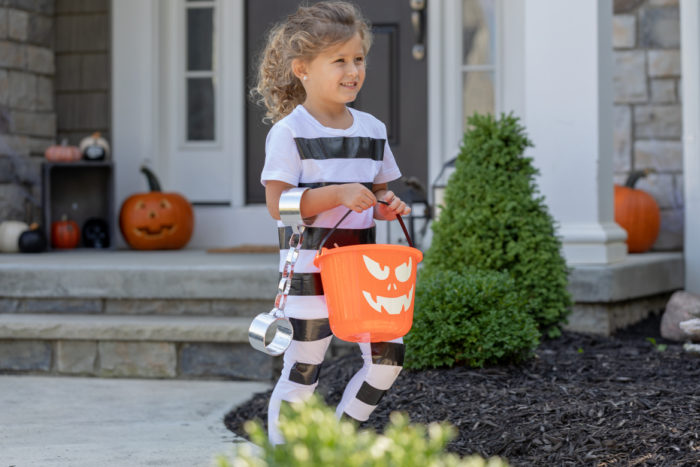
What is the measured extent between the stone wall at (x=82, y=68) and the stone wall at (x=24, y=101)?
0.09 m

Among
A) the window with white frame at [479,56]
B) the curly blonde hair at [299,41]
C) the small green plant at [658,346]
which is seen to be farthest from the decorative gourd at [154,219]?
the curly blonde hair at [299,41]

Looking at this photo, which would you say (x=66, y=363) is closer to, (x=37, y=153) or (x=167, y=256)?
(x=167, y=256)

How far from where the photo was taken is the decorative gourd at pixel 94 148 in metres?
6.14

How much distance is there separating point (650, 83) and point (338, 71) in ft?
14.0

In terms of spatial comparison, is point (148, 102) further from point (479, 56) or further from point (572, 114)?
point (572, 114)


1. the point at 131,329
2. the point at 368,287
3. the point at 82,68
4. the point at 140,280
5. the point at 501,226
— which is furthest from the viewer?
the point at 82,68

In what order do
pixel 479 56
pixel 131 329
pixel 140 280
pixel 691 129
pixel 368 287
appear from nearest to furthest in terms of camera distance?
pixel 368 287 → pixel 131 329 → pixel 140 280 → pixel 691 129 → pixel 479 56

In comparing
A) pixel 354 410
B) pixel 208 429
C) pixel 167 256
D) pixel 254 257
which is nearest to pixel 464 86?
pixel 254 257

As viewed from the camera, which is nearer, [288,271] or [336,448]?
[336,448]

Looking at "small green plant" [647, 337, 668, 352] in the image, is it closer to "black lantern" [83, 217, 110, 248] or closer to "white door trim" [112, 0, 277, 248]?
"white door trim" [112, 0, 277, 248]

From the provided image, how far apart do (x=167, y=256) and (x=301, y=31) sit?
10.7 feet

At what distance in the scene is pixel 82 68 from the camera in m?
6.46

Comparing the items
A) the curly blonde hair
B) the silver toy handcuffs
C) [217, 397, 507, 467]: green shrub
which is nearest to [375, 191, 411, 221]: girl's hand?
the silver toy handcuffs

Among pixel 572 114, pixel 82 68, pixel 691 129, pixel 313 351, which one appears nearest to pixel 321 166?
pixel 313 351
